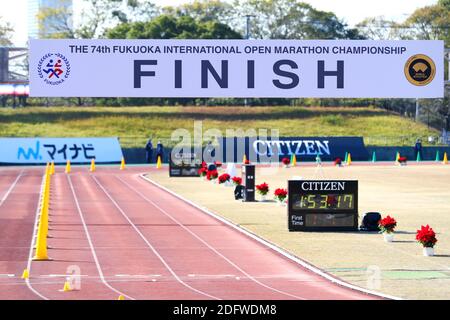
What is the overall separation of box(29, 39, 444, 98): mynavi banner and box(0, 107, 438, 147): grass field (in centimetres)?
5651

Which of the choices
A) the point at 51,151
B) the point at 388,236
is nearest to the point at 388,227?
the point at 388,236

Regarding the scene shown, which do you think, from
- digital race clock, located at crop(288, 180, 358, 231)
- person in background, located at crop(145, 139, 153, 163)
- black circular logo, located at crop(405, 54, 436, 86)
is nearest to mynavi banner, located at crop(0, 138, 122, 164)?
person in background, located at crop(145, 139, 153, 163)

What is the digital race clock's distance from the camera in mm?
33031

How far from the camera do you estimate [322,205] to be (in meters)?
33.3

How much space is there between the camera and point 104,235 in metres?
32.2

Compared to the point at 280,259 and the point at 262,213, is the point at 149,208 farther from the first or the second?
the point at 280,259

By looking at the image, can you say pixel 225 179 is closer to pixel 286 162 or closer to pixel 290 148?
pixel 286 162

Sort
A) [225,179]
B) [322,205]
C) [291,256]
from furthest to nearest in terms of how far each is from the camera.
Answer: [225,179]
[322,205]
[291,256]

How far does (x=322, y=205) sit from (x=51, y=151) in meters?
44.9

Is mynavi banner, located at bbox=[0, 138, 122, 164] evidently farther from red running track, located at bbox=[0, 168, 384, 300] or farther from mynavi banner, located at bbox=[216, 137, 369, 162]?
red running track, located at bbox=[0, 168, 384, 300]

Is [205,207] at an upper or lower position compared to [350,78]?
lower
